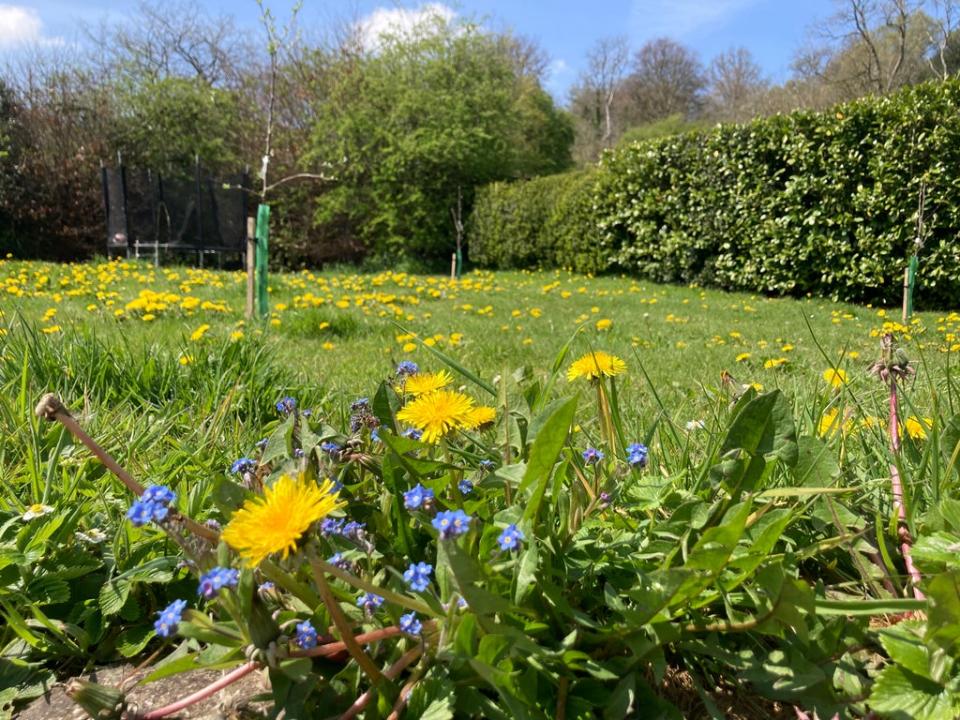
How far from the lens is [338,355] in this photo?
163 inches

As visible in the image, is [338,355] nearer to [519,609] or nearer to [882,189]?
[519,609]

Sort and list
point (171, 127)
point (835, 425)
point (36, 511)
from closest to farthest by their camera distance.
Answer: point (36, 511), point (835, 425), point (171, 127)

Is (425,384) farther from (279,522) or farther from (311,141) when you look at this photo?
(311,141)

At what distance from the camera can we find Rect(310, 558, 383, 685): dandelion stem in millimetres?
753

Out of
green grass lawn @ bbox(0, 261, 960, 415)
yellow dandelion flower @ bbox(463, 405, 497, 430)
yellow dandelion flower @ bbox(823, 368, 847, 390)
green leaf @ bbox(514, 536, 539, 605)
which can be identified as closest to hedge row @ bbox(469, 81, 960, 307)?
green grass lawn @ bbox(0, 261, 960, 415)

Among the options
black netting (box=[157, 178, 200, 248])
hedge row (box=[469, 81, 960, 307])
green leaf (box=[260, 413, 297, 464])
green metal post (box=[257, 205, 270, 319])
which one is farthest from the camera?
black netting (box=[157, 178, 200, 248])

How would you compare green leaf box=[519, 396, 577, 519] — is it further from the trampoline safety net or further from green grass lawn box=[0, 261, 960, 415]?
the trampoline safety net

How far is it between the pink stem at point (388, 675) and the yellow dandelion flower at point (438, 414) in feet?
0.99

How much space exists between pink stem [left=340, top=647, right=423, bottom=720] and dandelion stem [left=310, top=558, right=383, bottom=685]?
0.05 feet

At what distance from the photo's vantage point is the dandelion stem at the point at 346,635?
753 millimetres

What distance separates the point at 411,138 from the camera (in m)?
15.4

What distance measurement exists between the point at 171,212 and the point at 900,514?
14.0 metres

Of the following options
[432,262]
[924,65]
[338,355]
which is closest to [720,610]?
[338,355]

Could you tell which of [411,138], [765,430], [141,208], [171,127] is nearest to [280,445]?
[765,430]
